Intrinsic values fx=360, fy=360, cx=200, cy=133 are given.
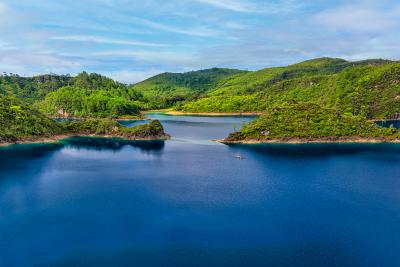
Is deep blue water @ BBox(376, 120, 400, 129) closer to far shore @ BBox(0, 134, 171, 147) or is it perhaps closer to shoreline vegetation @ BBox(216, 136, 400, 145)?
shoreline vegetation @ BBox(216, 136, 400, 145)

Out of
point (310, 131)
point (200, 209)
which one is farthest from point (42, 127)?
point (310, 131)

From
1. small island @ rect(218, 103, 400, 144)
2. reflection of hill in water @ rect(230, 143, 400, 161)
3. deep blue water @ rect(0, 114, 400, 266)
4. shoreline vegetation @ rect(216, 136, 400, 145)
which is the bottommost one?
deep blue water @ rect(0, 114, 400, 266)

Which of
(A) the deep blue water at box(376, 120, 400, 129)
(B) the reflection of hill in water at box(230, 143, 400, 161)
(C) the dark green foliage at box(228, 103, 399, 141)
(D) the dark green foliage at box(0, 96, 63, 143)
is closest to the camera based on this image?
(B) the reflection of hill in water at box(230, 143, 400, 161)

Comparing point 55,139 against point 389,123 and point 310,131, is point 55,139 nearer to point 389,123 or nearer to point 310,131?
point 310,131

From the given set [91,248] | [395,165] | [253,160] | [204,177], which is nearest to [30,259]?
A: [91,248]

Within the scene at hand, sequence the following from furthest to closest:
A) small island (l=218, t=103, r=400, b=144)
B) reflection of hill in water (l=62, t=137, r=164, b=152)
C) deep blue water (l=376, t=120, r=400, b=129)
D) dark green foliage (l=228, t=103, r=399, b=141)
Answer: deep blue water (l=376, t=120, r=400, b=129) → dark green foliage (l=228, t=103, r=399, b=141) → small island (l=218, t=103, r=400, b=144) → reflection of hill in water (l=62, t=137, r=164, b=152)

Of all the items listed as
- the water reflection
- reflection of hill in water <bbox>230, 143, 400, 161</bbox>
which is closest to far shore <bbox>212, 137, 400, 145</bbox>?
the water reflection

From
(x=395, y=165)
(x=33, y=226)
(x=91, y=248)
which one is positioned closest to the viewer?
(x=91, y=248)

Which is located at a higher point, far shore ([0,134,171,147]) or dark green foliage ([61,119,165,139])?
dark green foliage ([61,119,165,139])

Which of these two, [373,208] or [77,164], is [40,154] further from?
[373,208]
